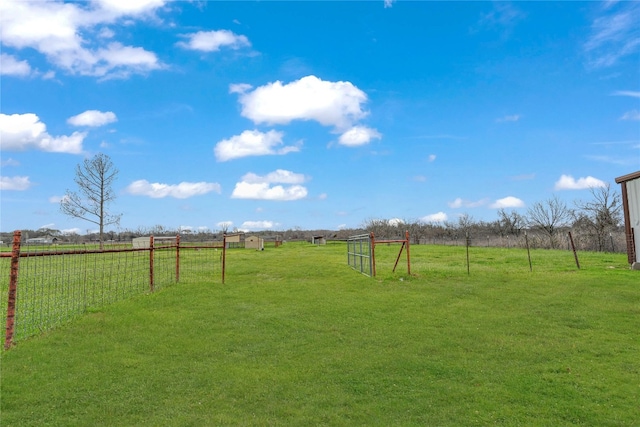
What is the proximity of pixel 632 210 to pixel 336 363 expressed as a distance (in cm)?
1613

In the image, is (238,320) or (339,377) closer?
(339,377)

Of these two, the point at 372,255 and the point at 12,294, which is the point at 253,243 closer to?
the point at 372,255

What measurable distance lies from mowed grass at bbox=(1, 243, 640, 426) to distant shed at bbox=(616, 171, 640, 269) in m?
6.86

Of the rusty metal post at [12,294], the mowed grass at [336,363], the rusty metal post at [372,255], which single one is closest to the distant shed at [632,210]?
the mowed grass at [336,363]

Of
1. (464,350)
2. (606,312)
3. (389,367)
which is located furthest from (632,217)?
(389,367)

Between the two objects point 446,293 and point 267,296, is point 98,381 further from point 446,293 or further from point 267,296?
point 446,293

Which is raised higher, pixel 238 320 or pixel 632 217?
pixel 632 217

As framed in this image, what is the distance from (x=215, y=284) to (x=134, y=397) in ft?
26.2

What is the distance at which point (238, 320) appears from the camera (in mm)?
8359

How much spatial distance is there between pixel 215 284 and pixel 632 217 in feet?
52.6

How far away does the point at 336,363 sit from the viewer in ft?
19.1

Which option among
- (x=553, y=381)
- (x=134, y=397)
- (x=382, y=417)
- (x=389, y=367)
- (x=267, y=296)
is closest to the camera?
(x=382, y=417)

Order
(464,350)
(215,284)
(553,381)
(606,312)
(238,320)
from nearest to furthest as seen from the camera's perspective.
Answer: (553,381) → (464,350) → (238,320) → (606,312) → (215,284)

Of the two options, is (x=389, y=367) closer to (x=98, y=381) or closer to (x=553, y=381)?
(x=553, y=381)
